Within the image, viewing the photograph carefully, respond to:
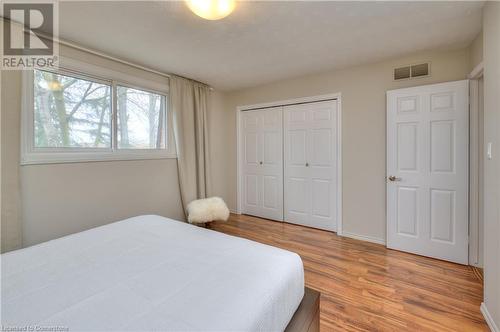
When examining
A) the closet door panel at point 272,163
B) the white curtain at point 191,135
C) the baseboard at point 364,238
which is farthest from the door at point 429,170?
the white curtain at point 191,135

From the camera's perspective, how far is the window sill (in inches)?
82.7

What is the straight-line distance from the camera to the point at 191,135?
138 inches

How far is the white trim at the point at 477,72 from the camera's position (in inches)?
81.0

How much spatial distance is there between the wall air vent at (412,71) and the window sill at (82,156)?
3.29 m

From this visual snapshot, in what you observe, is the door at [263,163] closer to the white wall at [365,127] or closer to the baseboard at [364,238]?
the white wall at [365,127]

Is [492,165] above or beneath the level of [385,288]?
above

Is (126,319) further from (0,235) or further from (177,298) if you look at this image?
(0,235)

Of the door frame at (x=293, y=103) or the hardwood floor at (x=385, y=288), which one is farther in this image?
the door frame at (x=293, y=103)

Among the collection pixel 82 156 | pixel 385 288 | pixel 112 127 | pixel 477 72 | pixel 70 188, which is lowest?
pixel 385 288

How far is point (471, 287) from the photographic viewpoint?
1953 mm

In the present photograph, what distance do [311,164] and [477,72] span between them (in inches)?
79.6

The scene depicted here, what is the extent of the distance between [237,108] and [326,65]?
1792 millimetres

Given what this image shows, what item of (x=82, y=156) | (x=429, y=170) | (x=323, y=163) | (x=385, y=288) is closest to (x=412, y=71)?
(x=429, y=170)

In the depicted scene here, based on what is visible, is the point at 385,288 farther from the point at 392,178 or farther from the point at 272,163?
the point at 272,163
